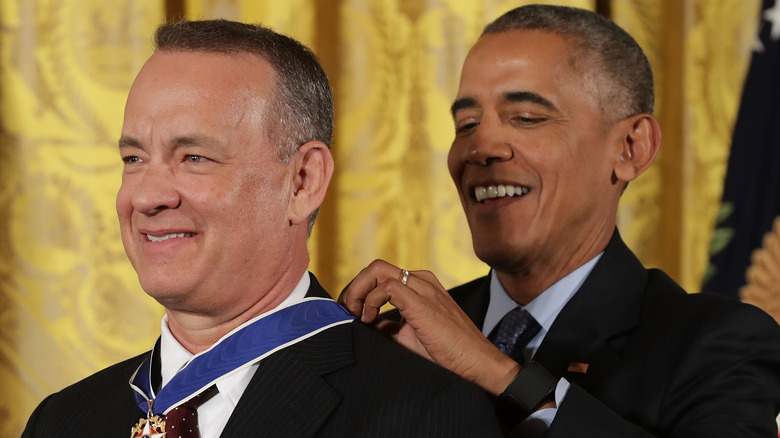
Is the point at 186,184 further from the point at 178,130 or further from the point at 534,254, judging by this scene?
the point at 534,254

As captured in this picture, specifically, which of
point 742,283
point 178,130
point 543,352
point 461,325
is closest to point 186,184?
point 178,130

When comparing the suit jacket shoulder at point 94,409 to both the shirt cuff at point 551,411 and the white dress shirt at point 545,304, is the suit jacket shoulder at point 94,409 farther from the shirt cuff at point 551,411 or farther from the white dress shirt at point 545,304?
the white dress shirt at point 545,304

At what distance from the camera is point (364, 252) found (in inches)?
112

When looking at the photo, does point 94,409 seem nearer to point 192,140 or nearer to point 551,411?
point 192,140

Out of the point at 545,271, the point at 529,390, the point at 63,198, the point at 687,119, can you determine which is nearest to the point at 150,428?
the point at 529,390

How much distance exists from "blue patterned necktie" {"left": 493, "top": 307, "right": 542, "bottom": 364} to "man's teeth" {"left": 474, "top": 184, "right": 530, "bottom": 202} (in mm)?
223

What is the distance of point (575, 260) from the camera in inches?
75.5

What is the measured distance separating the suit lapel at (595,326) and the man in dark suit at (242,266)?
20.3 inches

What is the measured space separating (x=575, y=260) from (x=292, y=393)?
830mm

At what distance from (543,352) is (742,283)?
1045 millimetres

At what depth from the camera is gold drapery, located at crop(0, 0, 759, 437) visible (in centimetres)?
265

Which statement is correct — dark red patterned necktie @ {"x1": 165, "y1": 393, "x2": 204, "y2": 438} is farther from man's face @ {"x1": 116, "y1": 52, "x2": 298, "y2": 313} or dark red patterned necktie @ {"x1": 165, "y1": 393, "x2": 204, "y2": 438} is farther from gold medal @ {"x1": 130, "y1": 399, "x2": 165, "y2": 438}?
man's face @ {"x1": 116, "y1": 52, "x2": 298, "y2": 313}

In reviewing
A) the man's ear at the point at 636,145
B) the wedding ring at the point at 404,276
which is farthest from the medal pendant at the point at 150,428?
the man's ear at the point at 636,145

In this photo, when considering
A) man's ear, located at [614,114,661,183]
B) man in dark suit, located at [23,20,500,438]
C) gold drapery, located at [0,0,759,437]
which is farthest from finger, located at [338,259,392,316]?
gold drapery, located at [0,0,759,437]
